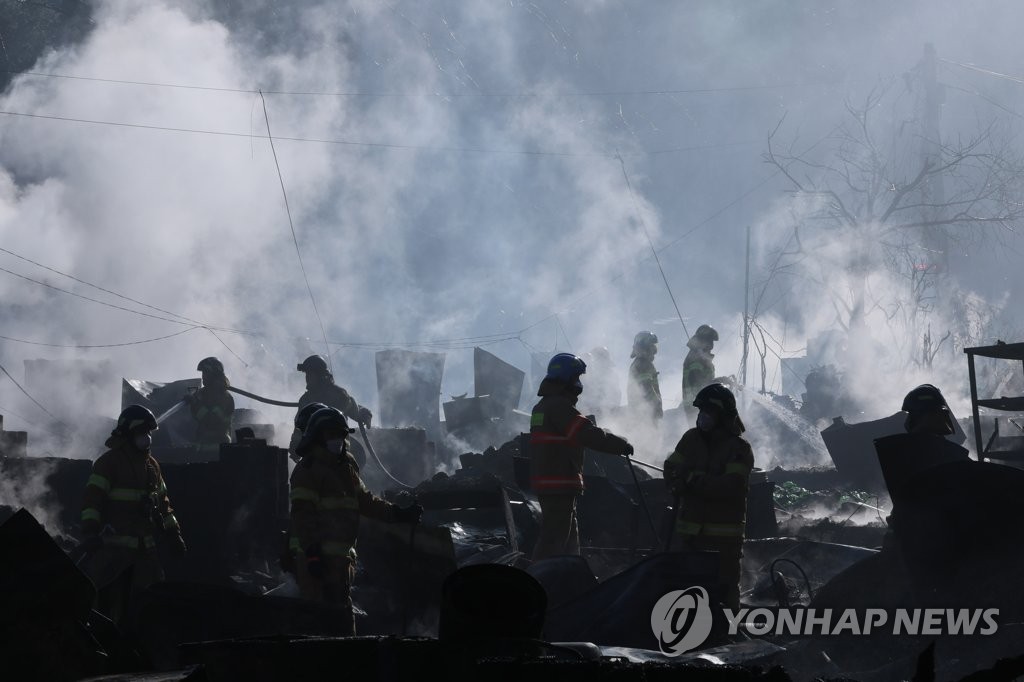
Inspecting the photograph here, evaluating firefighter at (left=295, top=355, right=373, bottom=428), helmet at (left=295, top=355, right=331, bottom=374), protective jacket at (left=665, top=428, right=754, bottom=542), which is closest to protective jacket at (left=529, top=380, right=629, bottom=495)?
protective jacket at (left=665, top=428, right=754, bottom=542)

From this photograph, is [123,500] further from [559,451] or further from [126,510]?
[559,451]

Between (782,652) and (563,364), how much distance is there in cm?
303

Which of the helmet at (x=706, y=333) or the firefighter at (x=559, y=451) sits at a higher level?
the helmet at (x=706, y=333)

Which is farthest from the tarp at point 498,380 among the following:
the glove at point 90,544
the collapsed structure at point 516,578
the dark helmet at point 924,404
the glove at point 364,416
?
the glove at point 90,544

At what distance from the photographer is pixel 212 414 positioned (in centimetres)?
1289

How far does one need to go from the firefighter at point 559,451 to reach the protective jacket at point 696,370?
249 inches

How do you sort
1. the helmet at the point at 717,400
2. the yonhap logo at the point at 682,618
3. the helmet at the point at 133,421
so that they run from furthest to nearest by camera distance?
1. the helmet at the point at 133,421
2. the helmet at the point at 717,400
3. the yonhap logo at the point at 682,618

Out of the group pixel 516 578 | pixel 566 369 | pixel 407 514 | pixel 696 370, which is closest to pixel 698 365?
pixel 696 370

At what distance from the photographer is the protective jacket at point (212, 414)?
12.9 m

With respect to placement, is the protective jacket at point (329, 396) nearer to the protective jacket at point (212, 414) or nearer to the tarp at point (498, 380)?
the protective jacket at point (212, 414)

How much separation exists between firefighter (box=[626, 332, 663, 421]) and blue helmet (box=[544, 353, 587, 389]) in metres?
Result: 6.86

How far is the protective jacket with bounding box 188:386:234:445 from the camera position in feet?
42.3

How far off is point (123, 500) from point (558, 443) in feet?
10.8

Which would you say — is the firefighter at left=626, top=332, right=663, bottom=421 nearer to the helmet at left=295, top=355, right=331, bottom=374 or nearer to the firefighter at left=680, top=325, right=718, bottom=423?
the firefighter at left=680, top=325, right=718, bottom=423
